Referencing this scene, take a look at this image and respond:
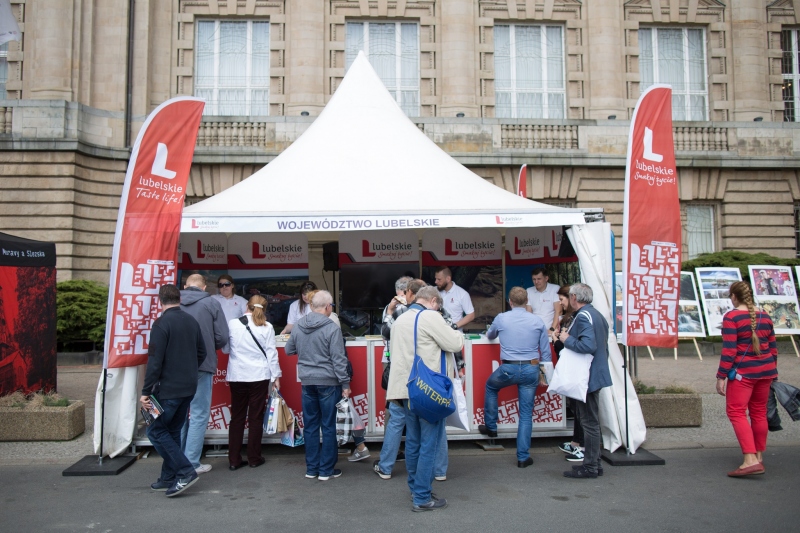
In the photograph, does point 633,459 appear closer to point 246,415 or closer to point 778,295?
point 246,415

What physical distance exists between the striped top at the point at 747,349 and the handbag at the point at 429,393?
2.72m

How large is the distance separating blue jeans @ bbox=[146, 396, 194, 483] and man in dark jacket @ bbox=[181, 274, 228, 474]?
1.91 feet

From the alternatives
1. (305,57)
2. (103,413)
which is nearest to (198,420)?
(103,413)

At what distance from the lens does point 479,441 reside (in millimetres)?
7652

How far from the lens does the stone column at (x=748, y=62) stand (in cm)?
1964

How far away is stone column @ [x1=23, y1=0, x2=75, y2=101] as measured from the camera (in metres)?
17.2

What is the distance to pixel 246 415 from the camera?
6.84m

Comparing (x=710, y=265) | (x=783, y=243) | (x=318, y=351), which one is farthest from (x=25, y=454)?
(x=783, y=243)

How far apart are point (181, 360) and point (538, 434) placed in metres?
3.94

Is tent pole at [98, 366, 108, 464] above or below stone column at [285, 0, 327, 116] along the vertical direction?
below

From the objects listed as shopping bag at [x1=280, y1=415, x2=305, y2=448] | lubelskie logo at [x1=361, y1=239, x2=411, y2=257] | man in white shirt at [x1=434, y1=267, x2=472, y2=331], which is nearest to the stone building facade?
lubelskie logo at [x1=361, y1=239, x2=411, y2=257]

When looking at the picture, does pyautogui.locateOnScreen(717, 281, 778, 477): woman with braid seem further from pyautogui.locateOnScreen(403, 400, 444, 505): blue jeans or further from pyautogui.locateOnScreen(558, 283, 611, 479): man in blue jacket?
pyautogui.locateOnScreen(403, 400, 444, 505): blue jeans

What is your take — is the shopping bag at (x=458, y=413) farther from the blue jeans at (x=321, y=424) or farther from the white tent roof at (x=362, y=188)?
the white tent roof at (x=362, y=188)

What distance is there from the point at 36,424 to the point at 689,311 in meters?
13.0
